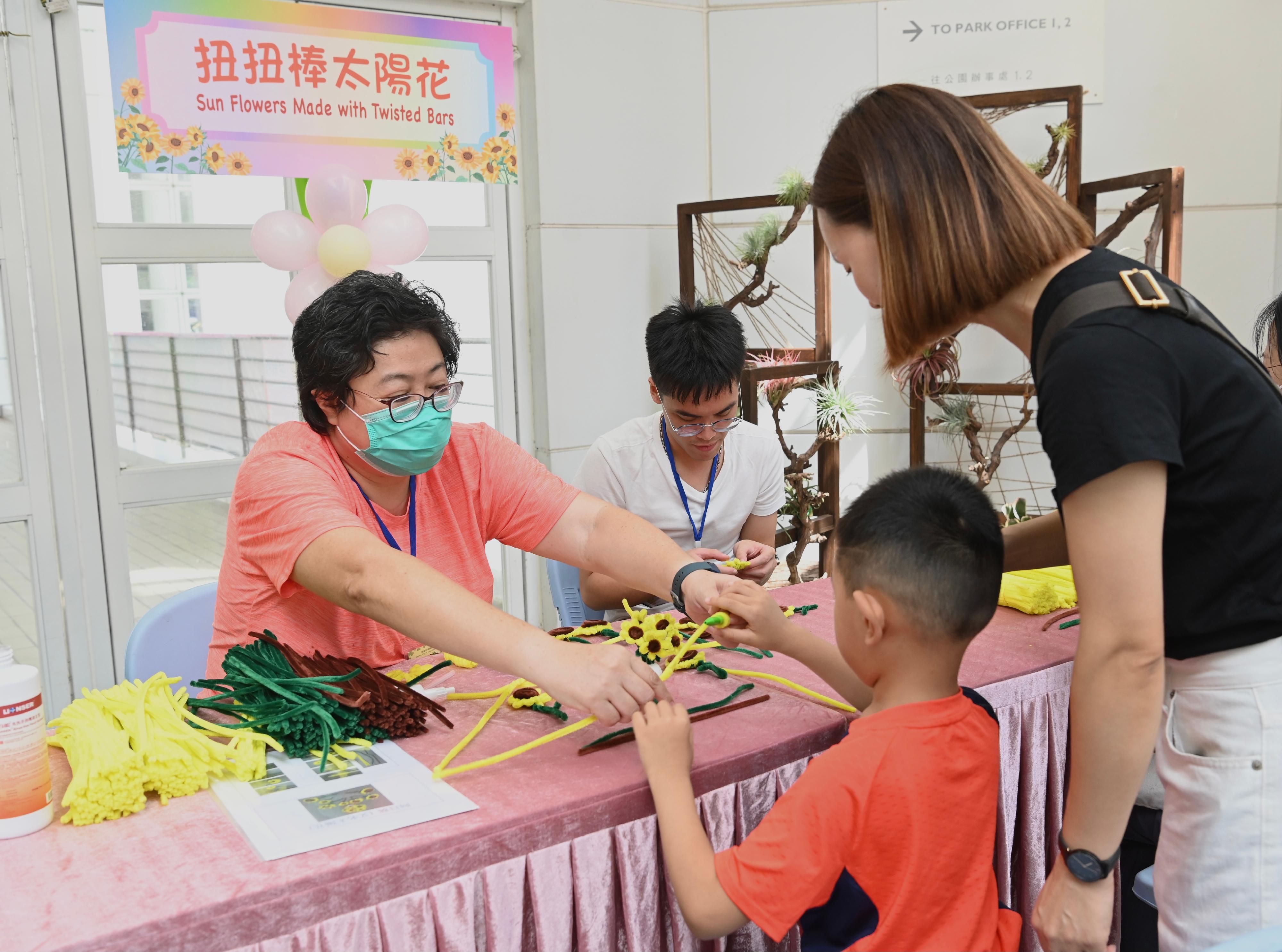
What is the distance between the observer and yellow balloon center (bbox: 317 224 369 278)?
3066 millimetres

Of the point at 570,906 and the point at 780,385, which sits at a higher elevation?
the point at 780,385

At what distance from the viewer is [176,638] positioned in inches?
A: 80.3

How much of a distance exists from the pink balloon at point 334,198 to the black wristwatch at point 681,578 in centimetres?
188

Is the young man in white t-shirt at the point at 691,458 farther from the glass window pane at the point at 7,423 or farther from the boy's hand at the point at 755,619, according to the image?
the glass window pane at the point at 7,423

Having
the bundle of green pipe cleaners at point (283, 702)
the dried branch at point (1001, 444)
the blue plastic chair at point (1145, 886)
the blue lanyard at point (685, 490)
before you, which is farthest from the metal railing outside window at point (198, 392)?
the blue plastic chair at point (1145, 886)

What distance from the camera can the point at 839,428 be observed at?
384cm

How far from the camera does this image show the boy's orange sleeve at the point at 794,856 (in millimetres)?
1104

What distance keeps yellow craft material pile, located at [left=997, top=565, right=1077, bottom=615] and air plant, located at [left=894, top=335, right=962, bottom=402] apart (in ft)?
5.61

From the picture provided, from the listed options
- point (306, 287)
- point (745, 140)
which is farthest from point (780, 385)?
point (306, 287)

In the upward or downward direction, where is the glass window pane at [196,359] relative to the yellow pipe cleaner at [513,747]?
upward

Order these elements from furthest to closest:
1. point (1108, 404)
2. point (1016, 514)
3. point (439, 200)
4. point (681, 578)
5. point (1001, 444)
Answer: point (439, 200) < point (1001, 444) < point (1016, 514) < point (681, 578) < point (1108, 404)

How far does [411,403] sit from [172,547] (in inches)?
83.1

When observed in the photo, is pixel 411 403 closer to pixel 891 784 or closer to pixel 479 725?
pixel 479 725

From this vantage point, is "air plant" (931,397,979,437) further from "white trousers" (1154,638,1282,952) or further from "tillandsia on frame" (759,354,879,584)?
"white trousers" (1154,638,1282,952)
